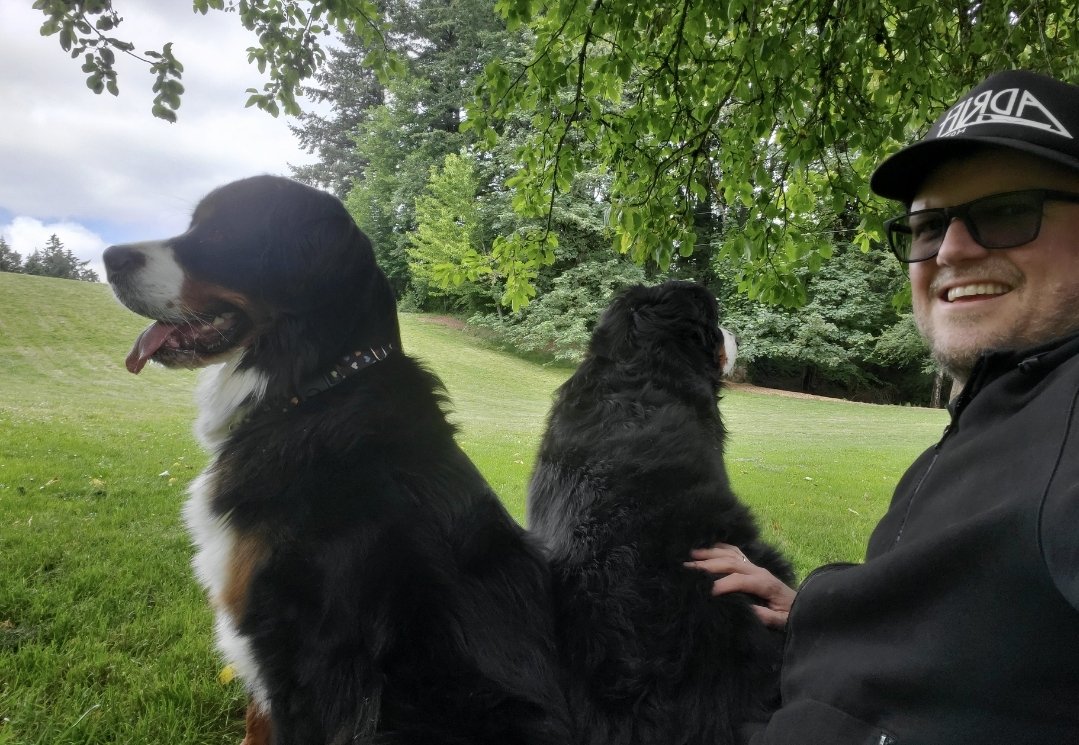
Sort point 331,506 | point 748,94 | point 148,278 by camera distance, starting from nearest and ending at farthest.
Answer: point 331,506 → point 148,278 → point 748,94

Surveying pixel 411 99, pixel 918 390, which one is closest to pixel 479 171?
pixel 411 99

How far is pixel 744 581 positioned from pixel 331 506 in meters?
1.19

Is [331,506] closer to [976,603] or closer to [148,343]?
[148,343]

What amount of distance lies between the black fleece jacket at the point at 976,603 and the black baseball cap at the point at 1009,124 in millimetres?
409

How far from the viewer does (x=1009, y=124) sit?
1282 mm

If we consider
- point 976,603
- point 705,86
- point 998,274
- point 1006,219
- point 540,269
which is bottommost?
point 976,603

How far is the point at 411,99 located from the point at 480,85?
101 ft

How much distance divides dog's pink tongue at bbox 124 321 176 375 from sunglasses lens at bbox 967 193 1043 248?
233 cm

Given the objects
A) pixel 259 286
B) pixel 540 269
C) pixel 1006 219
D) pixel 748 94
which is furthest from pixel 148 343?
pixel 540 269

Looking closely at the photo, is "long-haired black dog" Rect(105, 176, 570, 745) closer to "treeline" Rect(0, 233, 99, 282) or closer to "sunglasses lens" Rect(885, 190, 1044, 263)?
"sunglasses lens" Rect(885, 190, 1044, 263)

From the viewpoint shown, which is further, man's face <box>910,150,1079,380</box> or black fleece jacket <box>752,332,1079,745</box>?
man's face <box>910,150,1079,380</box>

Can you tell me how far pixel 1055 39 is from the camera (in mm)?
3857

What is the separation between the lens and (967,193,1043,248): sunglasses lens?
1.29 meters

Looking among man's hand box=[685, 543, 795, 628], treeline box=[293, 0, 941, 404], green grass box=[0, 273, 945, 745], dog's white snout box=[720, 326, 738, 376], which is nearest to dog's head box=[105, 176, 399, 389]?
green grass box=[0, 273, 945, 745]
